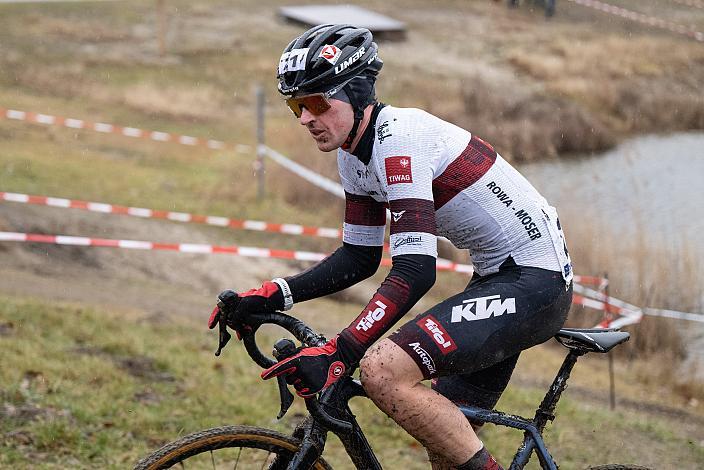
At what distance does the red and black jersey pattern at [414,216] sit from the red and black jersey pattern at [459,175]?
0.22m

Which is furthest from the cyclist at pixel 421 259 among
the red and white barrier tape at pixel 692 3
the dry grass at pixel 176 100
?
the red and white barrier tape at pixel 692 3

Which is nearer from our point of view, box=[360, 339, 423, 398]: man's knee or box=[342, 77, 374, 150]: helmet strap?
box=[360, 339, 423, 398]: man's knee

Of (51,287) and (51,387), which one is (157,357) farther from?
(51,287)

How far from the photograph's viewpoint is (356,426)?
12.1ft

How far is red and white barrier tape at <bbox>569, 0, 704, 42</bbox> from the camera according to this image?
103ft

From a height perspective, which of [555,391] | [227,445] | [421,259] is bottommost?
[227,445]

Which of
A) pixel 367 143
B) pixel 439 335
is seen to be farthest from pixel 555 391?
pixel 367 143

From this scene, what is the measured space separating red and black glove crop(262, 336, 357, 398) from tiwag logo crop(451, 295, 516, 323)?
540 mm

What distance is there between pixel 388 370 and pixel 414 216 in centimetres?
60

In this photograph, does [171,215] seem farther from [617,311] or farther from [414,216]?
[414,216]

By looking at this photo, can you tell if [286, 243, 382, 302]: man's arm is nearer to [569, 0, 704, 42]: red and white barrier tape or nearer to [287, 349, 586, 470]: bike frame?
[287, 349, 586, 470]: bike frame

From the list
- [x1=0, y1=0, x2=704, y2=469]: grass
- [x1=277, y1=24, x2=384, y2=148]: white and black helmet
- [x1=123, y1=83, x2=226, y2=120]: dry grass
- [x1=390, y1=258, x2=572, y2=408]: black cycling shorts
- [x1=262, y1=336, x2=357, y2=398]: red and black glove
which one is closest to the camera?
[x1=262, y1=336, x2=357, y2=398]: red and black glove

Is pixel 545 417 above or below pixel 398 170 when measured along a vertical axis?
below

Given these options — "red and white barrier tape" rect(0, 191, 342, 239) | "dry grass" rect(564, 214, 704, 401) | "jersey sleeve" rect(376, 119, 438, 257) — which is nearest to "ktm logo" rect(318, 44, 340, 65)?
"jersey sleeve" rect(376, 119, 438, 257)
